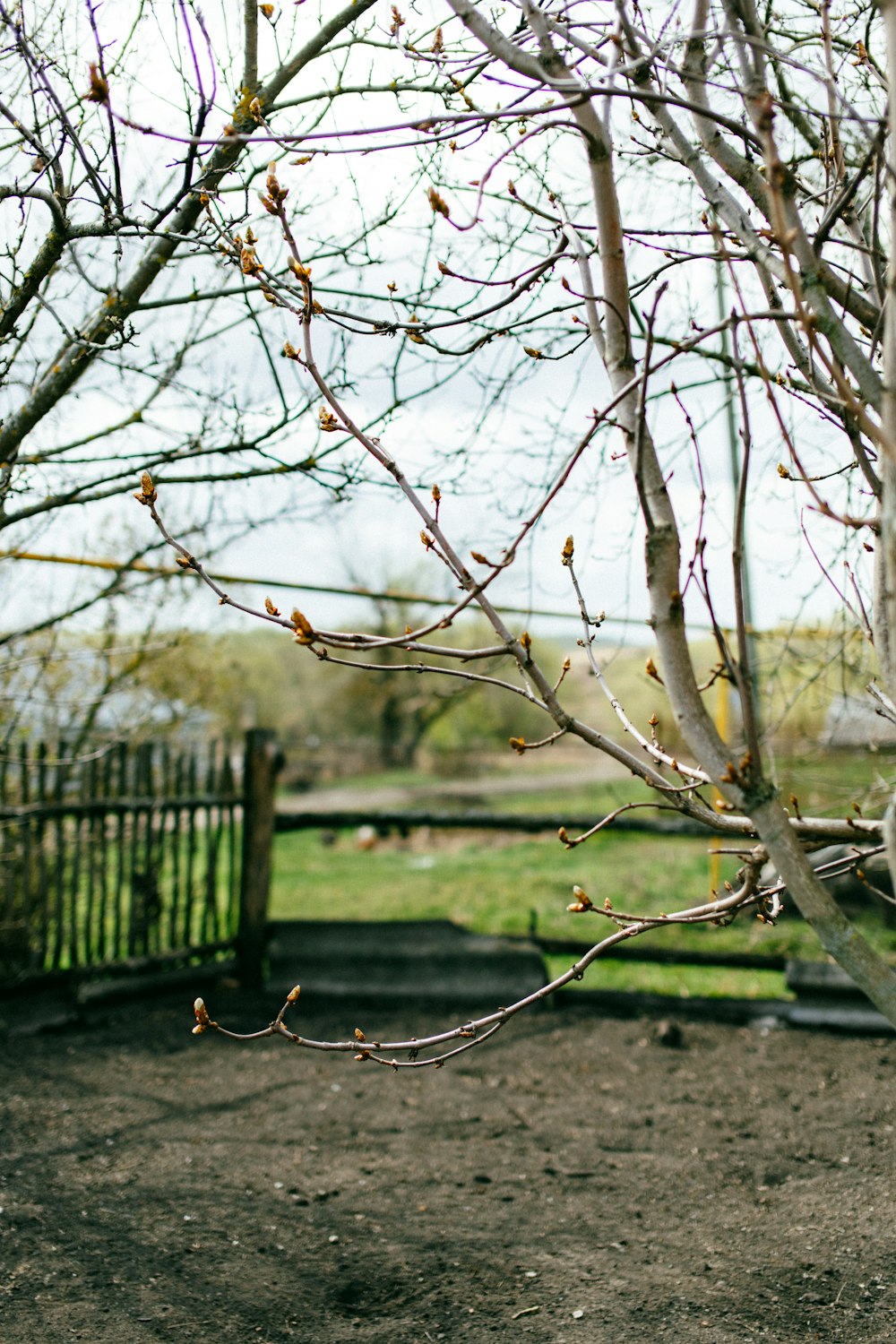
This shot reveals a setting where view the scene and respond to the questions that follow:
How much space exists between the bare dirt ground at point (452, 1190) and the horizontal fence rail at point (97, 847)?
22.7 inches

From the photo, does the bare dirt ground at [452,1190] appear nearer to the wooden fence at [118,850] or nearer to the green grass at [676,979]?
the wooden fence at [118,850]

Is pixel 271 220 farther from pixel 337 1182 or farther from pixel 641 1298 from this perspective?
pixel 641 1298

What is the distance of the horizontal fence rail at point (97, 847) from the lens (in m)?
5.52

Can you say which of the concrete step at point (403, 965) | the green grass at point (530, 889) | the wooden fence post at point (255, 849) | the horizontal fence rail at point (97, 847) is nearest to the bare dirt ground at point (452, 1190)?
the concrete step at point (403, 965)

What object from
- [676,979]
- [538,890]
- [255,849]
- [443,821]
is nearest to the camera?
[255,849]

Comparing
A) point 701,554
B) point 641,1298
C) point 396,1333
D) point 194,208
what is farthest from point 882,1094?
point 194,208

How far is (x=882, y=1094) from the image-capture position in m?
4.40

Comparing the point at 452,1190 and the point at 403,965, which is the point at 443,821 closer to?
the point at 403,965

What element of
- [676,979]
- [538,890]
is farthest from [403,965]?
[538,890]

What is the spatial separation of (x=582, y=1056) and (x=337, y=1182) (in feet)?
5.77

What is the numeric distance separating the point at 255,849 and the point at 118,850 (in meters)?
0.77

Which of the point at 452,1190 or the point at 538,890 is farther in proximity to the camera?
the point at 538,890

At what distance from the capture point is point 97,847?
5895 millimetres

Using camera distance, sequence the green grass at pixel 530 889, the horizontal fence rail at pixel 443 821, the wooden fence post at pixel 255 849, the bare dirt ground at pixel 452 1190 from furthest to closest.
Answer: the green grass at pixel 530 889 → the horizontal fence rail at pixel 443 821 → the wooden fence post at pixel 255 849 → the bare dirt ground at pixel 452 1190
